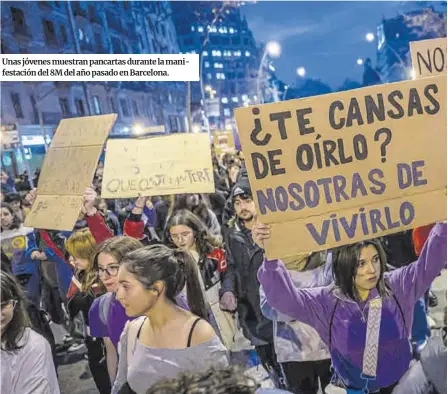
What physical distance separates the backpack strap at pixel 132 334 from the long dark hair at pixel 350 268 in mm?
915

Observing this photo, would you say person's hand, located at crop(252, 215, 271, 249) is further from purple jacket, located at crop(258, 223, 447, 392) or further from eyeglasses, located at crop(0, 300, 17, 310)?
eyeglasses, located at crop(0, 300, 17, 310)

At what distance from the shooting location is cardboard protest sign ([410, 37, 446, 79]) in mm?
2432

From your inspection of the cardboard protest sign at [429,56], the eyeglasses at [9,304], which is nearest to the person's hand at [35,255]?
the eyeglasses at [9,304]

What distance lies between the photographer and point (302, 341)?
230 cm

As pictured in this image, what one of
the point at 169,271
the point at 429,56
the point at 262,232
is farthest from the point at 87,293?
the point at 429,56

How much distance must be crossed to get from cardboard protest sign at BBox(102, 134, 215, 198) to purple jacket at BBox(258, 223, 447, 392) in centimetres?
126

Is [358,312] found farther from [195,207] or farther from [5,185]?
[5,185]

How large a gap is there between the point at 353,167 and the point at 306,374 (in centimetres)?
120

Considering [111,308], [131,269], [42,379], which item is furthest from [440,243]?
[42,379]

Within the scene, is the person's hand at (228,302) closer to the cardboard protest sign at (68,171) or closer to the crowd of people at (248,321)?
the crowd of people at (248,321)

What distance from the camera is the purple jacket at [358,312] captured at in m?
1.98

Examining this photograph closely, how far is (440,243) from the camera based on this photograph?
6.31 feet
